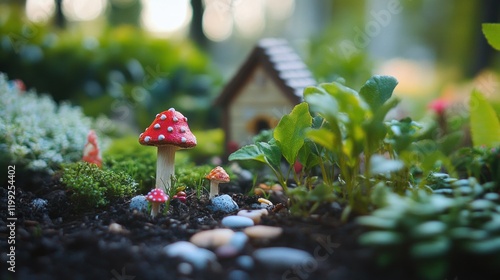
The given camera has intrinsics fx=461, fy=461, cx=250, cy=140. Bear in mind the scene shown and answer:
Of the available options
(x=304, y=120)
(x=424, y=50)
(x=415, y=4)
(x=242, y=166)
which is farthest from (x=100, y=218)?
(x=424, y=50)

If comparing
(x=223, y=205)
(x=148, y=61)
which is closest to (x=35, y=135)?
(x=223, y=205)

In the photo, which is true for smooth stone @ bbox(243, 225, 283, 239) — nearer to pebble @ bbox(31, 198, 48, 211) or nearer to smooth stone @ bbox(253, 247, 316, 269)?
smooth stone @ bbox(253, 247, 316, 269)

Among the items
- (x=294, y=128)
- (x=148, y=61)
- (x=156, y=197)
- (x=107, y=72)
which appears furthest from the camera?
(x=148, y=61)

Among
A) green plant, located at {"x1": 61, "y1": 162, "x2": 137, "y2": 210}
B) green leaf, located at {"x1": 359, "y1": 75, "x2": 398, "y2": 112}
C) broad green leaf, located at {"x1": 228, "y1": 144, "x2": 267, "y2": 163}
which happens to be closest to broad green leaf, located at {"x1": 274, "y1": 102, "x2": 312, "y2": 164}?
broad green leaf, located at {"x1": 228, "y1": 144, "x2": 267, "y2": 163}

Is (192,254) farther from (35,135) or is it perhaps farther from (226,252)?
(35,135)

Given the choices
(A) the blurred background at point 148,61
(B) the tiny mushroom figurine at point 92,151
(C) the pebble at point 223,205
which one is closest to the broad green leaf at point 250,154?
(C) the pebble at point 223,205

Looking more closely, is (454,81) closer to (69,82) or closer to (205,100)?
(205,100)
